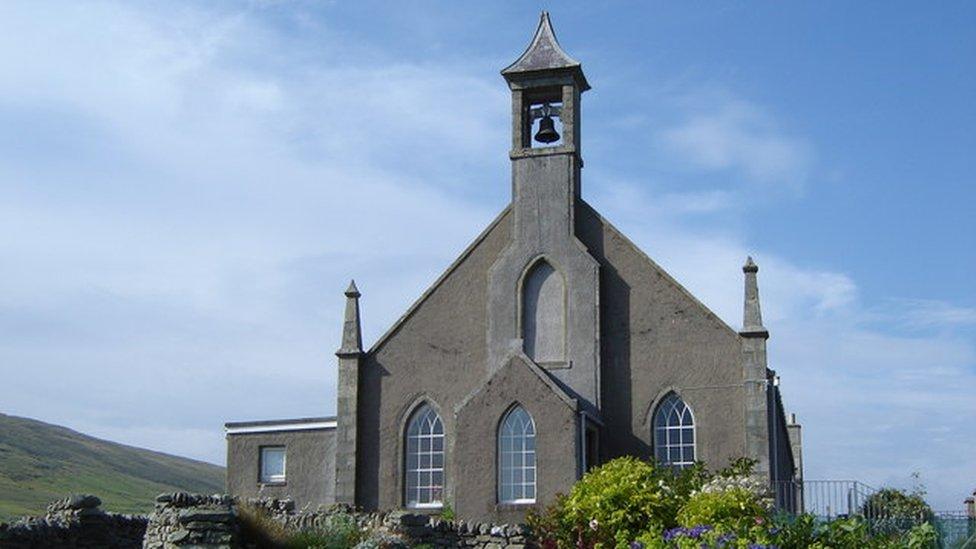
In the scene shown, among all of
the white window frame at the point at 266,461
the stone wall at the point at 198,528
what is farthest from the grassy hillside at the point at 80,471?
the stone wall at the point at 198,528

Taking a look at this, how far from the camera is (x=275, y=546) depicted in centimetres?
2116

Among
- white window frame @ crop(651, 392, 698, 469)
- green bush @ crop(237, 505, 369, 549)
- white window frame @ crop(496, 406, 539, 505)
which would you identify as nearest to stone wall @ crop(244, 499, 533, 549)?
green bush @ crop(237, 505, 369, 549)

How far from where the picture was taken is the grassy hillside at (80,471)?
96.2 metres

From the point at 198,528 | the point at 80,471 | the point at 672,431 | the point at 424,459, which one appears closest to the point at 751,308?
the point at 672,431

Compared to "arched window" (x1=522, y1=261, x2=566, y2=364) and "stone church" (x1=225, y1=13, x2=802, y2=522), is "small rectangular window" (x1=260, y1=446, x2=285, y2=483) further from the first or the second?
"arched window" (x1=522, y1=261, x2=566, y2=364)

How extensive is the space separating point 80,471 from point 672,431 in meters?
99.8

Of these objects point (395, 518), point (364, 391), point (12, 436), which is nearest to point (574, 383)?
point (364, 391)

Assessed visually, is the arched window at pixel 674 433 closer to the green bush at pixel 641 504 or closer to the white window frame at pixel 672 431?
the white window frame at pixel 672 431

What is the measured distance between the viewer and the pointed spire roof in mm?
34562

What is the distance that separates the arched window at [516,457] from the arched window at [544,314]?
2.28 metres

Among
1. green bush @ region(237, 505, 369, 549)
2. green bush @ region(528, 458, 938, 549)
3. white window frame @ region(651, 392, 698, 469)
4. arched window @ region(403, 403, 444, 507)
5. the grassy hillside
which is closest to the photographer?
green bush @ region(237, 505, 369, 549)

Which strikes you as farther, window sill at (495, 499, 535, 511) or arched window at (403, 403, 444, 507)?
arched window at (403, 403, 444, 507)

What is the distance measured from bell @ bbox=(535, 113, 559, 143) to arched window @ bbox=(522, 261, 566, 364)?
3.47m

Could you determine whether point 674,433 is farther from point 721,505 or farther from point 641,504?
point 721,505
